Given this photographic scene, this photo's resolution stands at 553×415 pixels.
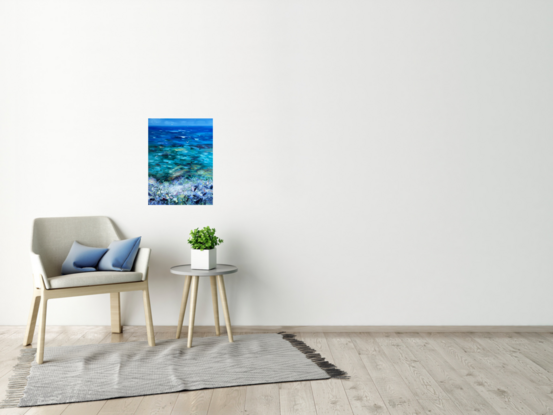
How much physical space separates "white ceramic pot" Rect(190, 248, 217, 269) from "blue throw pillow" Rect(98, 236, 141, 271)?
0.42m

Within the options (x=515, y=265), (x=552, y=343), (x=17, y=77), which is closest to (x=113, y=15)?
(x=17, y=77)

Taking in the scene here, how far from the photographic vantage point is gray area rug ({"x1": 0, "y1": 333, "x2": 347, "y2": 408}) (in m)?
2.44

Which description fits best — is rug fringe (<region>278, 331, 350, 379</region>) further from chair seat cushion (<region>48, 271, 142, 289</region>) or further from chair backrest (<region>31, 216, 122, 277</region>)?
chair backrest (<region>31, 216, 122, 277</region>)

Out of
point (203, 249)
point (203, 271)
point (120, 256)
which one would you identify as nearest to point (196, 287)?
point (203, 271)

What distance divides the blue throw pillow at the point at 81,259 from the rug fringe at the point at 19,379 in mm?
569

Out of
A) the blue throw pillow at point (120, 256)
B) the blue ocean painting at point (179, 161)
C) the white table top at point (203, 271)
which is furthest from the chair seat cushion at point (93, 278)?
the blue ocean painting at point (179, 161)

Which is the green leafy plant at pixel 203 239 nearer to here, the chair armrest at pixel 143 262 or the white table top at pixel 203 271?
the white table top at pixel 203 271

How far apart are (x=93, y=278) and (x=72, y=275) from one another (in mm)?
136

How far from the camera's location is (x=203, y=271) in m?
3.20

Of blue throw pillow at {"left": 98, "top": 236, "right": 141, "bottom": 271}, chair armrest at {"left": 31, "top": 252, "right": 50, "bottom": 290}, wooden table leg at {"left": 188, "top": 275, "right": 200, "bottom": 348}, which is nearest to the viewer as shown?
chair armrest at {"left": 31, "top": 252, "right": 50, "bottom": 290}

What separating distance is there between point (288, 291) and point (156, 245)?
108cm

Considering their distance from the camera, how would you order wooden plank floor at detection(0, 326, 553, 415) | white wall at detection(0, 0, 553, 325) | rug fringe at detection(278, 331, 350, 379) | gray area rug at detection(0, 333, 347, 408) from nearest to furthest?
wooden plank floor at detection(0, 326, 553, 415)
gray area rug at detection(0, 333, 347, 408)
rug fringe at detection(278, 331, 350, 379)
white wall at detection(0, 0, 553, 325)

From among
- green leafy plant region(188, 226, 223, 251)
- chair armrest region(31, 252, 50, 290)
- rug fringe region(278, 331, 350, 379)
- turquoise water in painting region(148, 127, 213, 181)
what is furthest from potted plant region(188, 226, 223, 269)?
chair armrest region(31, 252, 50, 290)

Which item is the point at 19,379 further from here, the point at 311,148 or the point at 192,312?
the point at 311,148
